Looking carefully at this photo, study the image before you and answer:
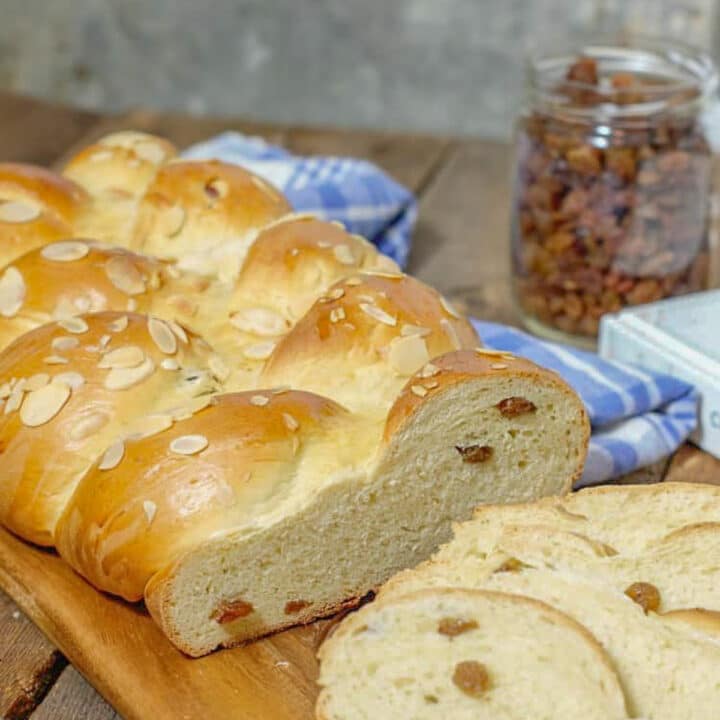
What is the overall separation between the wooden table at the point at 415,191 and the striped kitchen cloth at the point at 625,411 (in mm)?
50

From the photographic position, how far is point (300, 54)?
14.3 ft

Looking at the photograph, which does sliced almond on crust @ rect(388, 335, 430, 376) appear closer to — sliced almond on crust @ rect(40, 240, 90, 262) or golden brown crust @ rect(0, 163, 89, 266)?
sliced almond on crust @ rect(40, 240, 90, 262)

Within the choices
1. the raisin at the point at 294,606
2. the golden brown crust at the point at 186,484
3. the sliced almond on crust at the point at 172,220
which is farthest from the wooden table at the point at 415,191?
the sliced almond on crust at the point at 172,220

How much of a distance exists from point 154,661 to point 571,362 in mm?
941

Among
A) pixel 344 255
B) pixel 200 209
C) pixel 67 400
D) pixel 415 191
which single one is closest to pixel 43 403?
pixel 67 400

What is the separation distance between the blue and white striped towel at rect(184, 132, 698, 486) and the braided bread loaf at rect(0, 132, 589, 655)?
307 mm

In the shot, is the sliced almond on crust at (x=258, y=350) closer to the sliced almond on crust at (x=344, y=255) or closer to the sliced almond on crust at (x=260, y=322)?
the sliced almond on crust at (x=260, y=322)

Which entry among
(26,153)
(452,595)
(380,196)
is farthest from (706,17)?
(452,595)

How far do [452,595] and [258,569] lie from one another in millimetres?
297

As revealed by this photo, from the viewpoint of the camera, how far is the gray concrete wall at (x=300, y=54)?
4.13 metres

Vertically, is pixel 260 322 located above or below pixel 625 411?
above

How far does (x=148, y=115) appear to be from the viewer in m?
3.80

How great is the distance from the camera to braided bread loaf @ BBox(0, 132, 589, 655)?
1587 mm

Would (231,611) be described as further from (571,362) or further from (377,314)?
(571,362)
